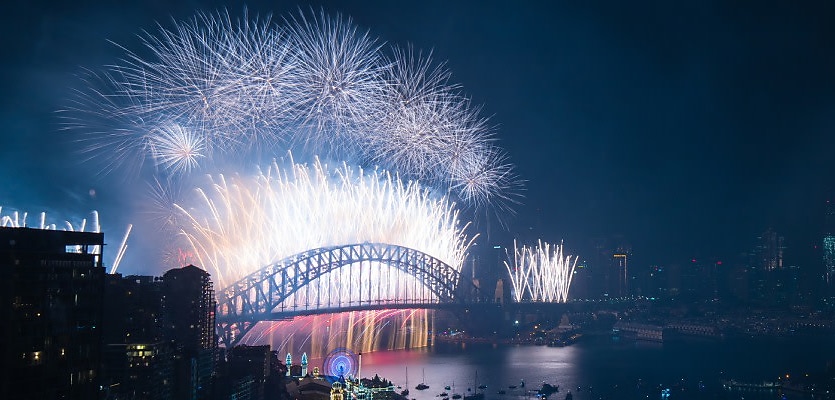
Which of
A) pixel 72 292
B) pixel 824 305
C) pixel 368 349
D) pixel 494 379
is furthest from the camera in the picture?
pixel 824 305

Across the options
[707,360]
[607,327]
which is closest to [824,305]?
[607,327]

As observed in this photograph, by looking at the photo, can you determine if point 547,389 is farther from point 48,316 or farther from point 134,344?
point 48,316

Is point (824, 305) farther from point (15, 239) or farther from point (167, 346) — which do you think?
point (15, 239)

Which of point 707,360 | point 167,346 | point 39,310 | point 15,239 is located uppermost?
point 15,239

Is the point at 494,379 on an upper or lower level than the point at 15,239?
lower

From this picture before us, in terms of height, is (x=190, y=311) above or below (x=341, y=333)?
above

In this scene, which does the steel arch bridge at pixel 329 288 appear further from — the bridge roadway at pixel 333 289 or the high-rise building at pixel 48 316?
the high-rise building at pixel 48 316

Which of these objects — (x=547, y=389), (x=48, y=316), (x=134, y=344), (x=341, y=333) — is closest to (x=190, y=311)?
(x=134, y=344)
